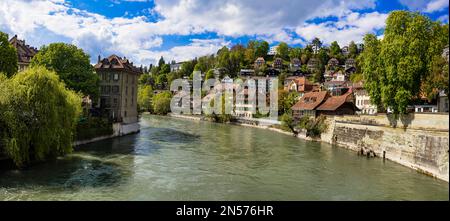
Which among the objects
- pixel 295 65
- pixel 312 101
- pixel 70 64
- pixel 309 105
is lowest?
pixel 309 105

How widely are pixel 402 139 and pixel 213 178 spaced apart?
1738cm

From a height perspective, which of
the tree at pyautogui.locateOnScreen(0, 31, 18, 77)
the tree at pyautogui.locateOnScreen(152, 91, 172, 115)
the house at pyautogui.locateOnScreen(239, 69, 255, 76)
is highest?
the house at pyautogui.locateOnScreen(239, 69, 255, 76)

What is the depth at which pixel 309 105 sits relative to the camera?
57.0m

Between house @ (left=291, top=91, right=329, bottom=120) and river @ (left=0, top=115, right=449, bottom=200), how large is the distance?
1994 cm

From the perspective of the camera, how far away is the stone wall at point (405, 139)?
25062 millimetres

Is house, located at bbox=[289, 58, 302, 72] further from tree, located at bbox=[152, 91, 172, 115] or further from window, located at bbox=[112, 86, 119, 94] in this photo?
window, located at bbox=[112, 86, 119, 94]

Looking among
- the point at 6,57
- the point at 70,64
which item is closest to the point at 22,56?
the point at 70,64

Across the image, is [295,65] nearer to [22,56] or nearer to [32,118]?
[22,56]

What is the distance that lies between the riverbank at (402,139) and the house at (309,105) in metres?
8.49

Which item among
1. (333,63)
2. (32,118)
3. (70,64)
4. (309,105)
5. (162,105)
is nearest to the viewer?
(32,118)

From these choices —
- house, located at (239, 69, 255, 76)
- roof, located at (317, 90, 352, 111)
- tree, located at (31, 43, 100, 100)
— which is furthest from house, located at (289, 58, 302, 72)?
tree, located at (31, 43, 100, 100)

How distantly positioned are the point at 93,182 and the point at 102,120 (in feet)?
81.5

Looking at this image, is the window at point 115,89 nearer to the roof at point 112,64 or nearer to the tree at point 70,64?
the roof at point 112,64

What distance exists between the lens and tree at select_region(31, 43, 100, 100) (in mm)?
44500
